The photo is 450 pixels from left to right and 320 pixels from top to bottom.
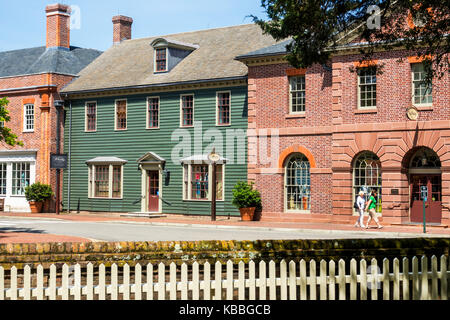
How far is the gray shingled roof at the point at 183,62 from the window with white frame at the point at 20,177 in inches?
210

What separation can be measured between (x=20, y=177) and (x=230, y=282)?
34829 mm

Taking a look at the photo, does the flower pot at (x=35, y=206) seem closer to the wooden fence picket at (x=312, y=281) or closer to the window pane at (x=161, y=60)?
the window pane at (x=161, y=60)

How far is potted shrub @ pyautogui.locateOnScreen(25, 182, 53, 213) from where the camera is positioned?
3912cm

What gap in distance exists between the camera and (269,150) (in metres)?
31.7

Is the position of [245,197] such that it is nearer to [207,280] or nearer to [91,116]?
[91,116]

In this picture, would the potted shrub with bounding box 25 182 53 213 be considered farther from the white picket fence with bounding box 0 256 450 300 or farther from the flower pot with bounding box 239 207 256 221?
the white picket fence with bounding box 0 256 450 300

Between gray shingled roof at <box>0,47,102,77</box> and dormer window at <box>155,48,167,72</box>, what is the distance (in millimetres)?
6793

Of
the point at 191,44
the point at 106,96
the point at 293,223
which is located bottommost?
the point at 293,223

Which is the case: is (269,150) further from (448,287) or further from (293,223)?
(448,287)

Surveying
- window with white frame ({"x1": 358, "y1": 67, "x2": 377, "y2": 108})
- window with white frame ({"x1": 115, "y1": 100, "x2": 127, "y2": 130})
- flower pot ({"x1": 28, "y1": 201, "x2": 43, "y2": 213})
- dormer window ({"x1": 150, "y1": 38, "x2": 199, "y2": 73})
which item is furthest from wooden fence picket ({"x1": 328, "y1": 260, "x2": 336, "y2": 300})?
flower pot ({"x1": 28, "y1": 201, "x2": 43, "y2": 213})

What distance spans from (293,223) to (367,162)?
4077 millimetres

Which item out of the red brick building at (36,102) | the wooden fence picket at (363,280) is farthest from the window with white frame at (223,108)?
the wooden fence picket at (363,280)
